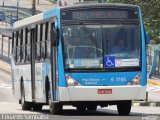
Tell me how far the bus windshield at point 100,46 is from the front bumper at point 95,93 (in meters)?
0.62

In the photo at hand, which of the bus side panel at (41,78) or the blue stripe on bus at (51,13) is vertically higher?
the blue stripe on bus at (51,13)

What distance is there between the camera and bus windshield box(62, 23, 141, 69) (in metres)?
20.5

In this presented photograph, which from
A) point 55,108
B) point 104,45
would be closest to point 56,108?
point 55,108

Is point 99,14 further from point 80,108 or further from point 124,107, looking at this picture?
point 80,108

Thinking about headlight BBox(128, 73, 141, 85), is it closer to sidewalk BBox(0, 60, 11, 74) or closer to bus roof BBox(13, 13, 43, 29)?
bus roof BBox(13, 13, 43, 29)

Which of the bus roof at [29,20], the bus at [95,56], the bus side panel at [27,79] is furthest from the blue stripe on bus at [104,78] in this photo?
the bus side panel at [27,79]

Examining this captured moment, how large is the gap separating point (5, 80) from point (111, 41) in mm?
40408

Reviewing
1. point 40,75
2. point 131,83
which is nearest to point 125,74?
point 131,83

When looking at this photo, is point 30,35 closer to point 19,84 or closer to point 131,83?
point 19,84

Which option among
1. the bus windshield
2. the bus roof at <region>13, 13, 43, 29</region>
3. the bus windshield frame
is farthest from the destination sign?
the bus roof at <region>13, 13, 43, 29</region>

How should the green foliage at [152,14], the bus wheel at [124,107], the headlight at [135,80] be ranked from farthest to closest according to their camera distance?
the green foliage at [152,14]
the bus wheel at [124,107]
the headlight at [135,80]

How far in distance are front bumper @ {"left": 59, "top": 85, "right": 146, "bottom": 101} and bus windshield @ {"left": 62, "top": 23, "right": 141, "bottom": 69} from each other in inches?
24.2

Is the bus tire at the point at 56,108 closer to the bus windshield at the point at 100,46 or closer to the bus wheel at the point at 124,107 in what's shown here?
the bus windshield at the point at 100,46

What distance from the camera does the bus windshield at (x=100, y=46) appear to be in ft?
67.2
